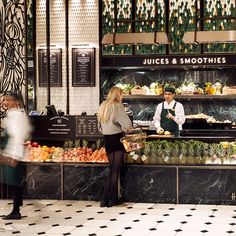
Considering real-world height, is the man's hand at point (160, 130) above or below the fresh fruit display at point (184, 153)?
above

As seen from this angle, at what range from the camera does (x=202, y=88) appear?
1132 cm

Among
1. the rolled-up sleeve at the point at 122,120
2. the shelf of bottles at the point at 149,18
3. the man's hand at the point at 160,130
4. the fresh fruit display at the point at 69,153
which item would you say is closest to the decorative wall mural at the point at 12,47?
the fresh fruit display at the point at 69,153

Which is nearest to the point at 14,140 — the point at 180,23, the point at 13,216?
the point at 13,216

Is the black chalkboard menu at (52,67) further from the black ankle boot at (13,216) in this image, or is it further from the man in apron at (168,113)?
the black ankle boot at (13,216)

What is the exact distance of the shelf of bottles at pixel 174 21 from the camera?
35.8 ft

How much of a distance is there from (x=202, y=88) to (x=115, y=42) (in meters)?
2.95

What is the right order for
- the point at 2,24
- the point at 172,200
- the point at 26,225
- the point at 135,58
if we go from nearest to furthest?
the point at 26,225 < the point at 172,200 < the point at 2,24 < the point at 135,58

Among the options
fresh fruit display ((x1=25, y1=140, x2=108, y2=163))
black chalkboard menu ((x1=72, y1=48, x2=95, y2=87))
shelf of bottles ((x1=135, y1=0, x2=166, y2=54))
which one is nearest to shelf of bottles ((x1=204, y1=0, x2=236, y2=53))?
shelf of bottles ((x1=135, y1=0, x2=166, y2=54))

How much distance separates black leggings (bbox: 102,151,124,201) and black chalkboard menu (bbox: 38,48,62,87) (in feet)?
13.5

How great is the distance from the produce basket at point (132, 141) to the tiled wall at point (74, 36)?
12.1 feet

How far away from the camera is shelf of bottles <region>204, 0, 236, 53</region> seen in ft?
35.6

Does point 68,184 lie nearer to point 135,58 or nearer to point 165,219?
point 165,219

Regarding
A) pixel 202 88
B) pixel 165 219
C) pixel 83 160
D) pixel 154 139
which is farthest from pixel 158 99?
pixel 165 219

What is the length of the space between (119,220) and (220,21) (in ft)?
17.6
